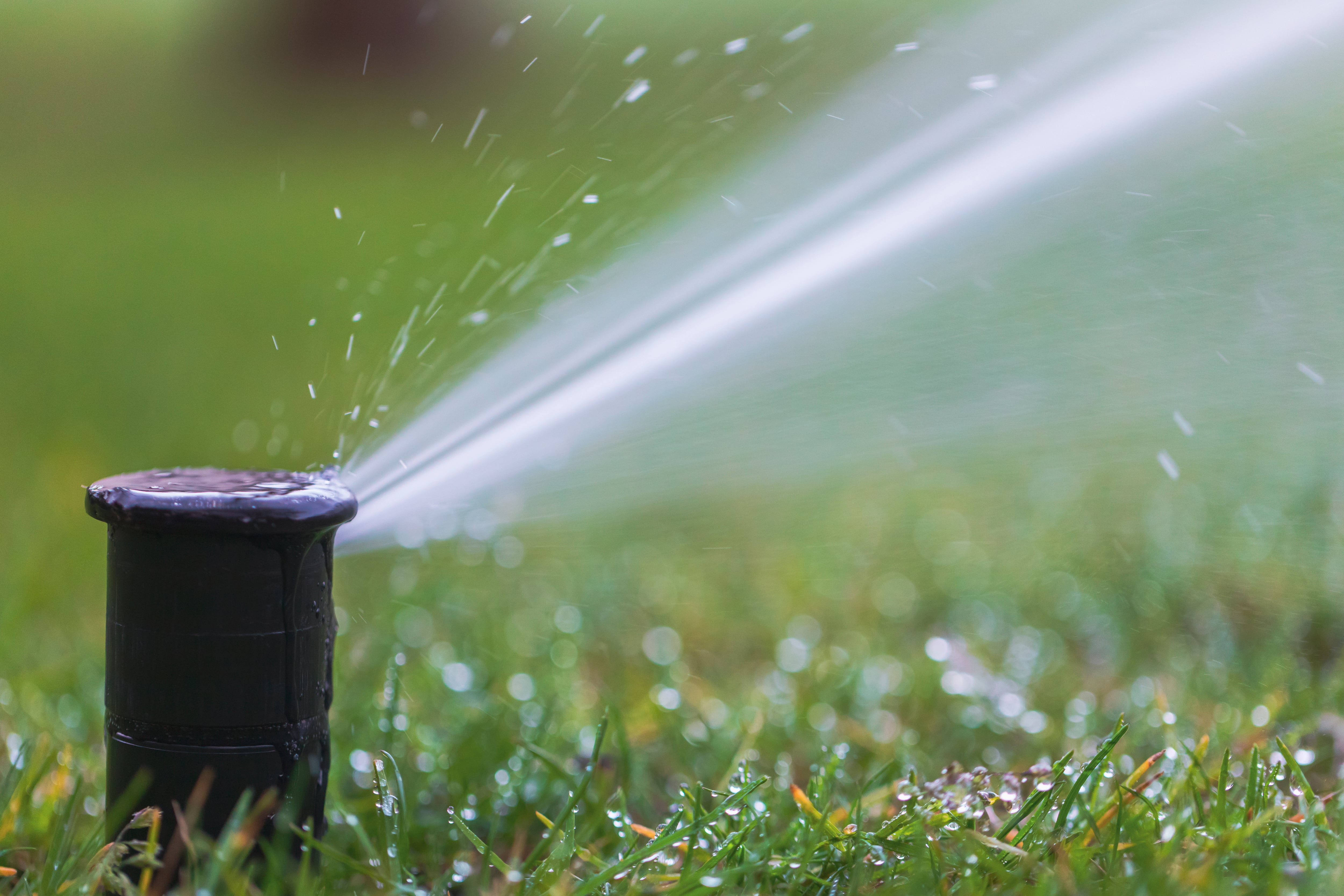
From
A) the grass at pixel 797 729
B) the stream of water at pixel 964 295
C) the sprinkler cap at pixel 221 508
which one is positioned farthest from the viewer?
the stream of water at pixel 964 295

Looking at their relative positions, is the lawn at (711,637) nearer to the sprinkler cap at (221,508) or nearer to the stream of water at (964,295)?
the stream of water at (964,295)

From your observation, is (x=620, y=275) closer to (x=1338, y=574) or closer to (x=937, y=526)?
(x=937, y=526)

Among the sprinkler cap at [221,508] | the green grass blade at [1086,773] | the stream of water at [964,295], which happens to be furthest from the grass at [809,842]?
the stream of water at [964,295]

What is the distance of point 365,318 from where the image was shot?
503 cm

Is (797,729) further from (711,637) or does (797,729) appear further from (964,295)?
(964,295)

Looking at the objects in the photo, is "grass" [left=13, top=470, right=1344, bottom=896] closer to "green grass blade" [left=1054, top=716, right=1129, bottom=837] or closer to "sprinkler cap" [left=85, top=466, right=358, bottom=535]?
"green grass blade" [left=1054, top=716, right=1129, bottom=837]

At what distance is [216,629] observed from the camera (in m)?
1.23

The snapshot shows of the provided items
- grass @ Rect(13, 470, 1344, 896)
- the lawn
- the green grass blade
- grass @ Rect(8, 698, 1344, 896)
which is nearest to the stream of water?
the lawn

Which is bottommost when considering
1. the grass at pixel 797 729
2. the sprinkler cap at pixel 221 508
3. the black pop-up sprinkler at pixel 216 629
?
the grass at pixel 797 729

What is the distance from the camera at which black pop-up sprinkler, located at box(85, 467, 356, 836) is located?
1.19 m

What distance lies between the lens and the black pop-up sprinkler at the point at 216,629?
119 centimetres

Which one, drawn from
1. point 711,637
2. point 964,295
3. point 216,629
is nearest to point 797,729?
point 711,637

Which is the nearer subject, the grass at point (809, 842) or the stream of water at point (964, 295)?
the grass at point (809, 842)

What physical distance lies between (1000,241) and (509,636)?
1.82 metres
